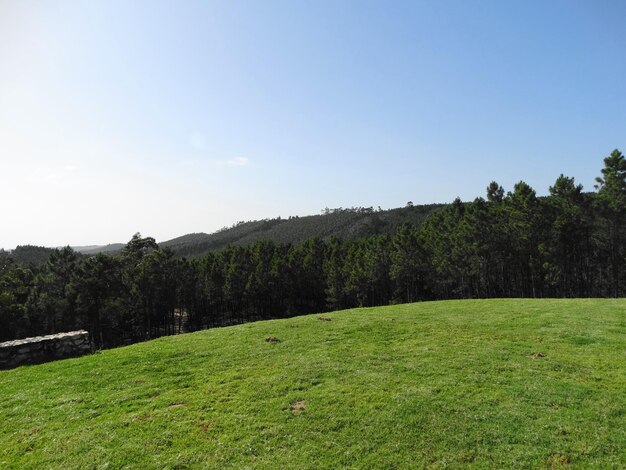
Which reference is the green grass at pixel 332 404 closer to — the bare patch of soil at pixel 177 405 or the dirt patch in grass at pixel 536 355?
the bare patch of soil at pixel 177 405

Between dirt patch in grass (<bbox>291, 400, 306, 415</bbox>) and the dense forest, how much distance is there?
2710 inches

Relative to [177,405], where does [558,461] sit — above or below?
below

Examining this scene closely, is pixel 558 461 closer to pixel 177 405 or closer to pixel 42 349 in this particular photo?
pixel 177 405

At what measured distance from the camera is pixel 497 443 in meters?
10.9

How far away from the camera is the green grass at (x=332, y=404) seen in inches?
419

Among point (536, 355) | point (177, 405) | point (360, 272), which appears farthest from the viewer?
point (360, 272)

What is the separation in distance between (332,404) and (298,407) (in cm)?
123

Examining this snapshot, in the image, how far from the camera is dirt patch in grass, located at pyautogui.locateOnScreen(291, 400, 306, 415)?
1311 centimetres

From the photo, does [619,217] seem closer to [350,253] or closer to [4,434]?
[350,253]

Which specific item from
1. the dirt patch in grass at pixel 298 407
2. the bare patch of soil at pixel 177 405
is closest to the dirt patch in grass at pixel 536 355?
the dirt patch in grass at pixel 298 407

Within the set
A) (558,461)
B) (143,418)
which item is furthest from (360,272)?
(558,461)

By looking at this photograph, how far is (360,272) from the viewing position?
311 feet

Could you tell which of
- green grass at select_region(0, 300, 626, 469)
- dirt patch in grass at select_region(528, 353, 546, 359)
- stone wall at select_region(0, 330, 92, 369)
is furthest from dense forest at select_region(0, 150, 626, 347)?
dirt patch in grass at select_region(528, 353, 546, 359)

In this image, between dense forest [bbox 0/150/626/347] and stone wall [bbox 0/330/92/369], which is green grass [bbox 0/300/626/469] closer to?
stone wall [bbox 0/330/92/369]
